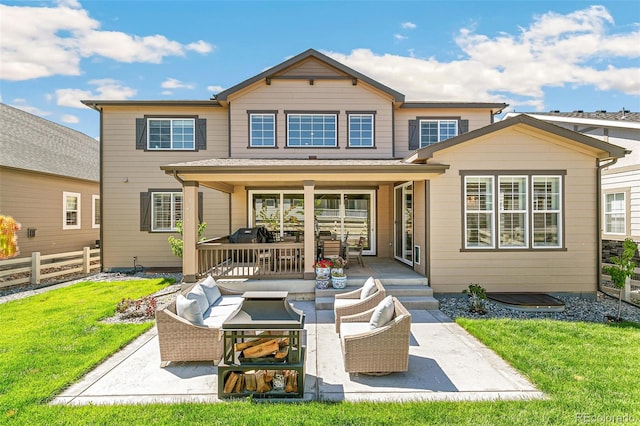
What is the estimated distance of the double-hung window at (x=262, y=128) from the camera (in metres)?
11.5

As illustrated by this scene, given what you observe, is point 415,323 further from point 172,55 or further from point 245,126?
point 172,55

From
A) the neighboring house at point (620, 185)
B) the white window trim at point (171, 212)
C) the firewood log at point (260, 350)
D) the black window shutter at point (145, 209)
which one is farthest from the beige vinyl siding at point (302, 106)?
the firewood log at point (260, 350)

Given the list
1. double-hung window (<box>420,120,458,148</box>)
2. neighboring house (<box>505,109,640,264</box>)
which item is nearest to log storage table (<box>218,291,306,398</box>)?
double-hung window (<box>420,120,458,148</box>)

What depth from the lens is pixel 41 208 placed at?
42.0 feet

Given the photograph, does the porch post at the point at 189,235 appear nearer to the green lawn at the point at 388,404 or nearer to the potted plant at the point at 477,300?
the green lawn at the point at 388,404

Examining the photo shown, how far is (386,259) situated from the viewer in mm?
11188

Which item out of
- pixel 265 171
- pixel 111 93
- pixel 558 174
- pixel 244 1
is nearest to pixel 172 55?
pixel 111 93

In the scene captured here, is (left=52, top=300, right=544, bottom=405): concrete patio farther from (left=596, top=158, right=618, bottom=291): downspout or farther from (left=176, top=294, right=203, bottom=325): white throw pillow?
(left=596, top=158, right=618, bottom=291): downspout

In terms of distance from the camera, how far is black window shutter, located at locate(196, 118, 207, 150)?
11.7 meters

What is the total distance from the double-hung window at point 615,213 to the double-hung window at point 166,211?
15.2 meters

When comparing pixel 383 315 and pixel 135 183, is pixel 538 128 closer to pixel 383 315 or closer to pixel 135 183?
pixel 383 315

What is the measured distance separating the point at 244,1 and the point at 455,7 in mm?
6708

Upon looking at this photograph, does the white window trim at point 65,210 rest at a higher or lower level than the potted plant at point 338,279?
higher

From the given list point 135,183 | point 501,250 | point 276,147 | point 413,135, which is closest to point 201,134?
point 276,147
